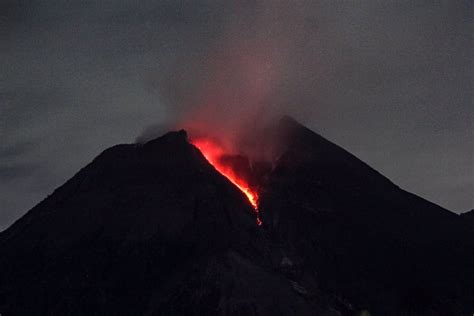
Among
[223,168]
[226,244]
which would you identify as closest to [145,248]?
[226,244]

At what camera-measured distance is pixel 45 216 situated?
12325 centimetres

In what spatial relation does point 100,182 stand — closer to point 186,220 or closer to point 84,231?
point 84,231

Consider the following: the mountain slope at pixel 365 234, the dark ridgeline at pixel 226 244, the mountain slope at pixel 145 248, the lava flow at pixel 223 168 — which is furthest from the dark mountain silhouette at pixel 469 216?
the mountain slope at pixel 145 248

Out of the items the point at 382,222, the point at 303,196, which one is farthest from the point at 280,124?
the point at 382,222

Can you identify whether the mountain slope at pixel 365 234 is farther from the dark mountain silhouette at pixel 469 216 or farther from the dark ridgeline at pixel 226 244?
the dark mountain silhouette at pixel 469 216

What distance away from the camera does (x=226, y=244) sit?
10506 centimetres

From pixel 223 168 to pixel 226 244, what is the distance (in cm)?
3963

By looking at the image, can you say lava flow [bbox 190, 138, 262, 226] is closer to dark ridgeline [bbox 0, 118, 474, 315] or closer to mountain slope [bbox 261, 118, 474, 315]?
mountain slope [bbox 261, 118, 474, 315]

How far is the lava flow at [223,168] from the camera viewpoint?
131 meters

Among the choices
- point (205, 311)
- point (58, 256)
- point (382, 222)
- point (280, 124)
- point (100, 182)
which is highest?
point (280, 124)

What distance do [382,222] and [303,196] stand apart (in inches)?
646

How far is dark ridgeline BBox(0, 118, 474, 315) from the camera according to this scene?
97375mm

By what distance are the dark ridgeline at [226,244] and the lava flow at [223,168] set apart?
11.5 ft

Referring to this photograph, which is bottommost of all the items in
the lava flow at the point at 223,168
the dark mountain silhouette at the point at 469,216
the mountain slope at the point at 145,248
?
the mountain slope at the point at 145,248
